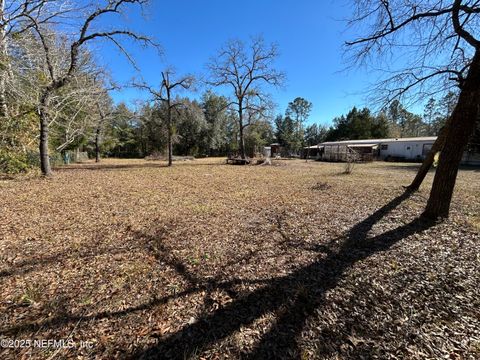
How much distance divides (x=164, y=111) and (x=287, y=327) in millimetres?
33506

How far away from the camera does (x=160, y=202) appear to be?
6102mm

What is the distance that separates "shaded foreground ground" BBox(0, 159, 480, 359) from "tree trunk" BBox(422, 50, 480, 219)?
79 centimetres

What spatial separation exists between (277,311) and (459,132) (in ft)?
15.6

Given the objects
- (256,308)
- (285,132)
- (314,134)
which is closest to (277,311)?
(256,308)

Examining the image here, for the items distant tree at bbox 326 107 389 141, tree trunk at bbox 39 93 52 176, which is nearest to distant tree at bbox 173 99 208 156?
tree trunk at bbox 39 93 52 176

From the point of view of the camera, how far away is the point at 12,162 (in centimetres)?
891

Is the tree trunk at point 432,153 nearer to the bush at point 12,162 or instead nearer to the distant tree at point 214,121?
the bush at point 12,162

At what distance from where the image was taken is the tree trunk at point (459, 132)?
393 centimetres

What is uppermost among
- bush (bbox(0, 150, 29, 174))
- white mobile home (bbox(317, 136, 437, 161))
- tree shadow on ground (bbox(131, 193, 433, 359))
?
white mobile home (bbox(317, 136, 437, 161))

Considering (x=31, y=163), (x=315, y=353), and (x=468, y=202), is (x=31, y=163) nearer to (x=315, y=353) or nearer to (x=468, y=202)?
(x=315, y=353)

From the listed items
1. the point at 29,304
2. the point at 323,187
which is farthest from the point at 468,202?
the point at 29,304

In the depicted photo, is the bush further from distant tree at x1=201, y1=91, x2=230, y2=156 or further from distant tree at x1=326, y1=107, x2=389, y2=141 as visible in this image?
distant tree at x1=326, y1=107, x2=389, y2=141

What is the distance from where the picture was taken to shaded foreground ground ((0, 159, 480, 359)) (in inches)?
71.7

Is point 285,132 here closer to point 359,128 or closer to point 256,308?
point 359,128
